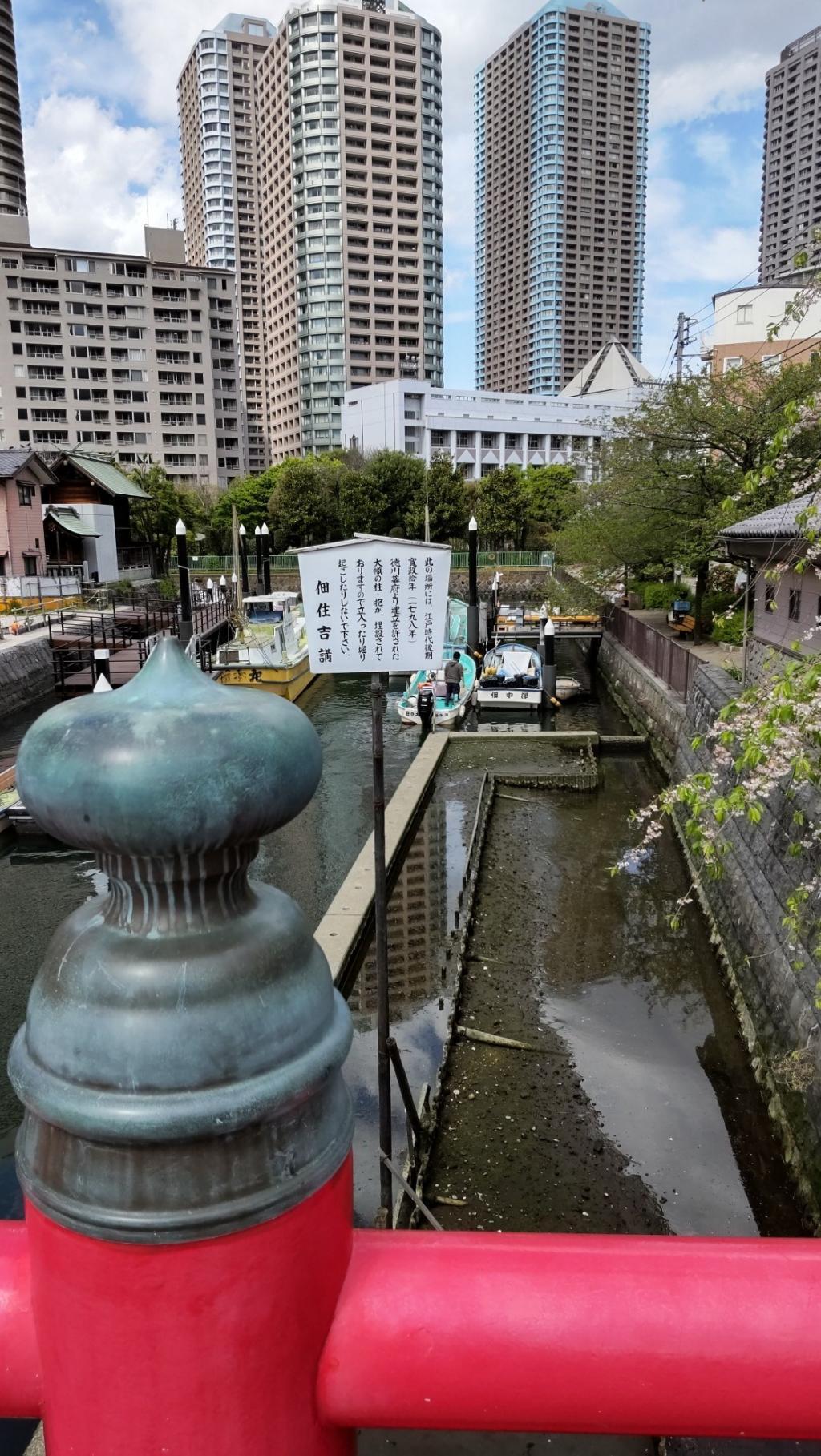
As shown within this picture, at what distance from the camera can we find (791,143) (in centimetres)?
9069

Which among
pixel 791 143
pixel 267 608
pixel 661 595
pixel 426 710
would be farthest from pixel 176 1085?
pixel 791 143

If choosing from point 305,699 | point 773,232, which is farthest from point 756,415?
point 773,232

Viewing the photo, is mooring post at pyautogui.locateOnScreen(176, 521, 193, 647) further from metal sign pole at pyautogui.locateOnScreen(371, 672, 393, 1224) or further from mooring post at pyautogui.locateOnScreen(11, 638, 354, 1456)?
mooring post at pyautogui.locateOnScreen(11, 638, 354, 1456)

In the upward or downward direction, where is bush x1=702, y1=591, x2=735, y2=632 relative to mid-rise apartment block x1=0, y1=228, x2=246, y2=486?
downward

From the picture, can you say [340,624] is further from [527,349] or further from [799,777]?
[527,349]

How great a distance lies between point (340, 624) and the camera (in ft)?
15.7

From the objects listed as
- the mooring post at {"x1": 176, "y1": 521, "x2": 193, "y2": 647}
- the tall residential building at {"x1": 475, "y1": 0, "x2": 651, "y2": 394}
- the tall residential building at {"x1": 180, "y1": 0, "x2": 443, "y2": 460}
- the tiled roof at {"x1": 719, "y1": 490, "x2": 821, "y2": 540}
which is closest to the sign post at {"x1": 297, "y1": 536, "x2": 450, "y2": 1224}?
the tiled roof at {"x1": 719, "y1": 490, "x2": 821, "y2": 540}

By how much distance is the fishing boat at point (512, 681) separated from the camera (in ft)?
74.4

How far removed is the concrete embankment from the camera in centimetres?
580

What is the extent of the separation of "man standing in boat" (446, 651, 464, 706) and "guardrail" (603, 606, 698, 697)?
4603mm

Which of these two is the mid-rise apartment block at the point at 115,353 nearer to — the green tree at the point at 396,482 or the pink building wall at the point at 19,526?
the green tree at the point at 396,482

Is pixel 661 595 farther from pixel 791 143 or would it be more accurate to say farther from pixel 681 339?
pixel 791 143

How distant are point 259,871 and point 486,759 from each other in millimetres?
5772

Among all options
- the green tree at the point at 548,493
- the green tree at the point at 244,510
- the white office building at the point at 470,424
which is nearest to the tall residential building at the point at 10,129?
the white office building at the point at 470,424
